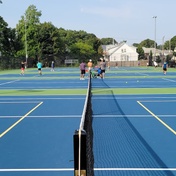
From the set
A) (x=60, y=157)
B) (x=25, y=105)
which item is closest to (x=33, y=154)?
(x=60, y=157)

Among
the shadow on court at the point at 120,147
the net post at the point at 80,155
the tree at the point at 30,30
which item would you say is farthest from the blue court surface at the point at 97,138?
the tree at the point at 30,30

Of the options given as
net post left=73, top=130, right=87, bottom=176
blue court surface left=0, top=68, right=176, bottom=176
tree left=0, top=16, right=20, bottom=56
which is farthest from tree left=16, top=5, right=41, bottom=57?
net post left=73, top=130, right=87, bottom=176

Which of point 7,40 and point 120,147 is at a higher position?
point 7,40

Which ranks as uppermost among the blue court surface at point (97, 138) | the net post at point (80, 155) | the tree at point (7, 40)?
the tree at point (7, 40)

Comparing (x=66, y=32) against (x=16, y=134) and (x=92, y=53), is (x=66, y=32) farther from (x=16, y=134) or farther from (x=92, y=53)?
(x=16, y=134)

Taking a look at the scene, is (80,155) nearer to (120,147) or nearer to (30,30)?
(120,147)

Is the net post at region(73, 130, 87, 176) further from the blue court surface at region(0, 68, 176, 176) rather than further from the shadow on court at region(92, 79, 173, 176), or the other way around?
the shadow on court at region(92, 79, 173, 176)

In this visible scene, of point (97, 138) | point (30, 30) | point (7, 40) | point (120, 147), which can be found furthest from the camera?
point (30, 30)

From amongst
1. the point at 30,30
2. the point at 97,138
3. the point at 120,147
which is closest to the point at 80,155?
the point at 120,147

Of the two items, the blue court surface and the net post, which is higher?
the net post

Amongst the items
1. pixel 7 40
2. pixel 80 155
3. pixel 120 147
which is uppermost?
pixel 7 40

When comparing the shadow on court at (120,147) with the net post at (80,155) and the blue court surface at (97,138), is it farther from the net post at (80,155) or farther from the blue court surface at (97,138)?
the net post at (80,155)

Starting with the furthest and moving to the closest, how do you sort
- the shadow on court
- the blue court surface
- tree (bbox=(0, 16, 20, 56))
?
tree (bbox=(0, 16, 20, 56)) < the shadow on court < the blue court surface

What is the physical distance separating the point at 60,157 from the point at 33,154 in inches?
24.0
